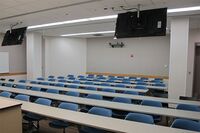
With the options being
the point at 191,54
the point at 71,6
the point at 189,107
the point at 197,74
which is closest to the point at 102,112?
the point at 189,107

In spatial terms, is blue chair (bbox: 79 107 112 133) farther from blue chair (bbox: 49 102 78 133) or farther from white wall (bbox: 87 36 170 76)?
white wall (bbox: 87 36 170 76)

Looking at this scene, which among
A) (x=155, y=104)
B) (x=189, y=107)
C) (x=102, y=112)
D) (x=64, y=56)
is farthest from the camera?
(x=64, y=56)

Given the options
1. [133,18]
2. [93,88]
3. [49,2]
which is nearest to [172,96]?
[93,88]

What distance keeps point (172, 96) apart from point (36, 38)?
7.85m

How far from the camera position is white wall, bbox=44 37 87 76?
1130 cm

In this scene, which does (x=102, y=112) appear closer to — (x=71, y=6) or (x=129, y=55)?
(x=71, y=6)

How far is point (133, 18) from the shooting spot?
458 centimetres

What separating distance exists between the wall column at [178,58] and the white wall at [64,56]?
7452 millimetres

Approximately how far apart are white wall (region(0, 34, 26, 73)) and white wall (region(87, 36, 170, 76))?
437 centimetres

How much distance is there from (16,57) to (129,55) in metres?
7.01

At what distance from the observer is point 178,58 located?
20.3 ft

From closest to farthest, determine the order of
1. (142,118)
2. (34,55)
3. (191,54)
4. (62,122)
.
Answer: (142,118) → (62,122) → (191,54) → (34,55)

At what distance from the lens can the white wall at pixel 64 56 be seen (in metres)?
11.3

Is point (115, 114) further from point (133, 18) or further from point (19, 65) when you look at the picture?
point (19, 65)
